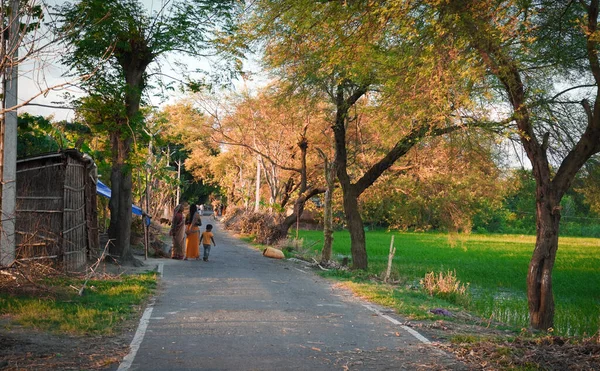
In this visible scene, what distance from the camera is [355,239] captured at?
23453 millimetres

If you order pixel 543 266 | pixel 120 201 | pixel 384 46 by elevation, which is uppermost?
pixel 384 46

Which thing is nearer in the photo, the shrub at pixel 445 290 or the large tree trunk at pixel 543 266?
the large tree trunk at pixel 543 266

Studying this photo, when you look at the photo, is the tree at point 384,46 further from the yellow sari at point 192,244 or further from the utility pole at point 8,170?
the yellow sari at point 192,244

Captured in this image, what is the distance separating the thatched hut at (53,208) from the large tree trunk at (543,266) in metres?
9.68

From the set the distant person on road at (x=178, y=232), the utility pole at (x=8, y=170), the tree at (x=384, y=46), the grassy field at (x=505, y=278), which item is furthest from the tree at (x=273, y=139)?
the utility pole at (x=8, y=170)

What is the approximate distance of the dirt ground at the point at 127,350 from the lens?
7754mm

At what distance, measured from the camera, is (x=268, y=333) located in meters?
9.70

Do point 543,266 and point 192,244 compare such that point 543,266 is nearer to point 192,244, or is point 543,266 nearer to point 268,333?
point 268,333

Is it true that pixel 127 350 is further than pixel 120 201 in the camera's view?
No

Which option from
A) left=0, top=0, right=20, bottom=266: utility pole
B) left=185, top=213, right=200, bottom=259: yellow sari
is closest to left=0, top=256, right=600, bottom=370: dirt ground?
left=0, top=0, right=20, bottom=266: utility pole

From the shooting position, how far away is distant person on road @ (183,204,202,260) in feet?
77.7

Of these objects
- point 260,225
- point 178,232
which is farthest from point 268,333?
point 260,225

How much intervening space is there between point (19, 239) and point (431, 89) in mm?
8917

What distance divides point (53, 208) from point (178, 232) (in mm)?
8264
